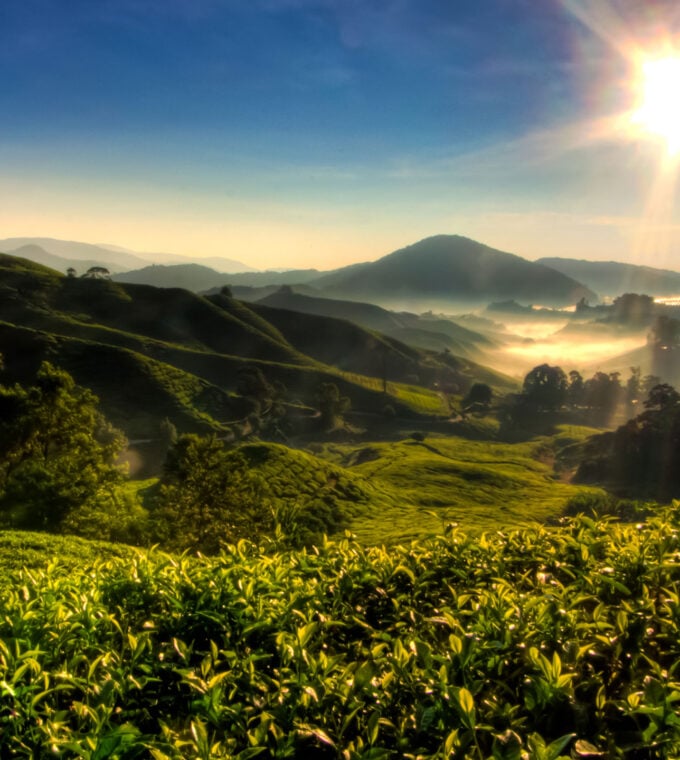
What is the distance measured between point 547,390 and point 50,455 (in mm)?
189829

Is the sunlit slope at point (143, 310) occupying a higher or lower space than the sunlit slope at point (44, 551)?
higher

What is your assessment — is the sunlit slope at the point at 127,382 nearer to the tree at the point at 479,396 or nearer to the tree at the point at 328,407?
the tree at the point at 328,407

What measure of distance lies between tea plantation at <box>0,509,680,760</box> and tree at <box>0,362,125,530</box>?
74.9ft

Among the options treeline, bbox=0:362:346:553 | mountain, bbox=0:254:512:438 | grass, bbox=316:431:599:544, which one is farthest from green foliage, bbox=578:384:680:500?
treeline, bbox=0:362:346:553

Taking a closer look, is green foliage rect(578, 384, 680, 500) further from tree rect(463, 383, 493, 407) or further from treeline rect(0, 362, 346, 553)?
treeline rect(0, 362, 346, 553)

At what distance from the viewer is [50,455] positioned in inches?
1264

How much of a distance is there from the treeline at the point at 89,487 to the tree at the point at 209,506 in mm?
61

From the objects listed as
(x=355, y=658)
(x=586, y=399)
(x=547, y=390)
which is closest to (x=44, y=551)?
(x=355, y=658)

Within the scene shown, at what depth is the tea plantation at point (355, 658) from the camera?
11.2 feet

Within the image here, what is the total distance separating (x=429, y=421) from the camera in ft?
530

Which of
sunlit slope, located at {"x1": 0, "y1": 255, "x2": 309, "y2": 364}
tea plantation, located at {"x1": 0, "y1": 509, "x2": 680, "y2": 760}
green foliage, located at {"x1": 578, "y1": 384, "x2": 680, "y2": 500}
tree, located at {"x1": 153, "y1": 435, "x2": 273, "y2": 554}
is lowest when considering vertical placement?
green foliage, located at {"x1": 578, "y1": 384, "x2": 680, "y2": 500}

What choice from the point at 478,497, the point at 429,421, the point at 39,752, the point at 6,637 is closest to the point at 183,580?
the point at 6,637

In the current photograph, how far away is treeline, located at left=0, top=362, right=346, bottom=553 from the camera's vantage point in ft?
83.5

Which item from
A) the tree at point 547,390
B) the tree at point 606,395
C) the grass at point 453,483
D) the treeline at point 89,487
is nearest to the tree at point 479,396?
the tree at point 547,390
